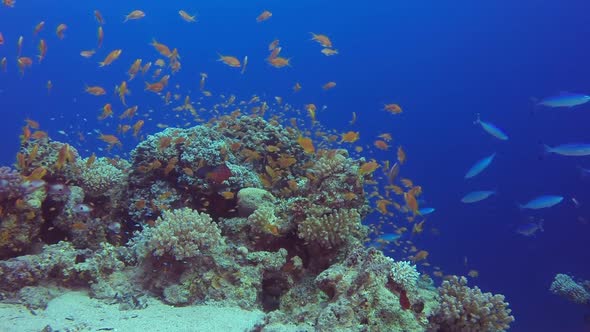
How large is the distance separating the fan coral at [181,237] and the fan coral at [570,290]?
45.0 feet

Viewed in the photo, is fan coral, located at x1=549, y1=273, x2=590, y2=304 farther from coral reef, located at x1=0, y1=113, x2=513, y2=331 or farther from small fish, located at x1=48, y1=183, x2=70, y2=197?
small fish, located at x1=48, y1=183, x2=70, y2=197

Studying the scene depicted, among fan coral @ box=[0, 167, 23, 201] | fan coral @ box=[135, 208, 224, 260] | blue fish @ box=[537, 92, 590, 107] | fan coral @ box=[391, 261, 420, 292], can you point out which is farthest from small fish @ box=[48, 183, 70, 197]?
blue fish @ box=[537, 92, 590, 107]

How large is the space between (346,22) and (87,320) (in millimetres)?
70110

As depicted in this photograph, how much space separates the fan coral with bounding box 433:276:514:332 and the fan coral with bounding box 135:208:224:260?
3196 mm

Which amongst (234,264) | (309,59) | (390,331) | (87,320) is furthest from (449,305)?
(309,59)

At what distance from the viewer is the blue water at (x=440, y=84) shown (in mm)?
37750

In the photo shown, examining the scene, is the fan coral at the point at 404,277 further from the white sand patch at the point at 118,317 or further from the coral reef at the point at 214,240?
the white sand patch at the point at 118,317

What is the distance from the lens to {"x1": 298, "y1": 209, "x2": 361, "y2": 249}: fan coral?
6.26m

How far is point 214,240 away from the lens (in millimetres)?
5824

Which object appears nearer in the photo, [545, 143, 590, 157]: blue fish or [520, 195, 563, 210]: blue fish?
[545, 143, 590, 157]: blue fish

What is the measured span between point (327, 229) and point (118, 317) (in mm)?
3110

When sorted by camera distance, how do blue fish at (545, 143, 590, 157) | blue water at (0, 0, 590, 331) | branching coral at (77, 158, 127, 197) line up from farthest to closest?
1. blue water at (0, 0, 590, 331)
2. blue fish at (545, 143, 590, 157)
3. branching coral at (77, 158, 127, 197)

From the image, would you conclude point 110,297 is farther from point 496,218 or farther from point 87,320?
point 496,218

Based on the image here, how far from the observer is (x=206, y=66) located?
258ft
